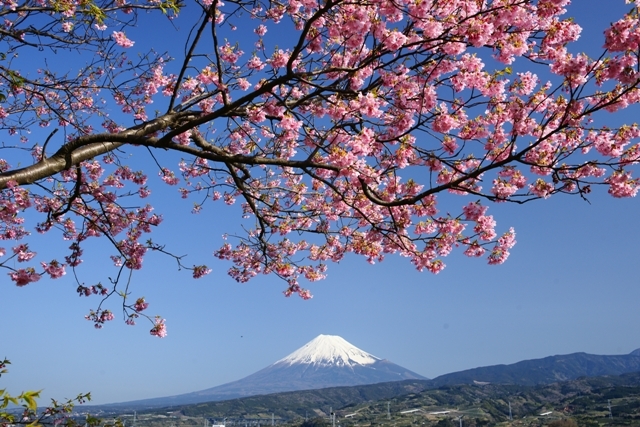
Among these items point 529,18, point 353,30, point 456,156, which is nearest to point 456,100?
point 456,156

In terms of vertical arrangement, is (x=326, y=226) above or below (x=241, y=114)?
below

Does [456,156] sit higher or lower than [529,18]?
lower

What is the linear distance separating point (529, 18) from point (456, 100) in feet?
3.86

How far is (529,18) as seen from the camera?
213 inches

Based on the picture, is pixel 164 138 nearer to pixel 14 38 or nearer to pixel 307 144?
pixel 307 144

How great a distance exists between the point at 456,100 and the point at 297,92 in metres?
3.25

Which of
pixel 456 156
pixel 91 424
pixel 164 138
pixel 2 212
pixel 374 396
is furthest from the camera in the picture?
pixel 374 396

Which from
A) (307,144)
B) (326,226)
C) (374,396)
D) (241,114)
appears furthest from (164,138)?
(374,396)

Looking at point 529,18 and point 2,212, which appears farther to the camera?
point 2,212

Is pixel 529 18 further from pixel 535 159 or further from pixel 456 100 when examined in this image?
pixel 535 159

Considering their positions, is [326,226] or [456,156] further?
[326,226]

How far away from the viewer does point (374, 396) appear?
196 metres

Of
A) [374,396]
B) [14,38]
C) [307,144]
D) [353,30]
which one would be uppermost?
[14,38]

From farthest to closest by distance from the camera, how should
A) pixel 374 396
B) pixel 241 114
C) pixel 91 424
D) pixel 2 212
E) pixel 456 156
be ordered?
pixel 374 396
pixel 2 212
pixel 241 114
pixel 456 156
pixel 91 424
